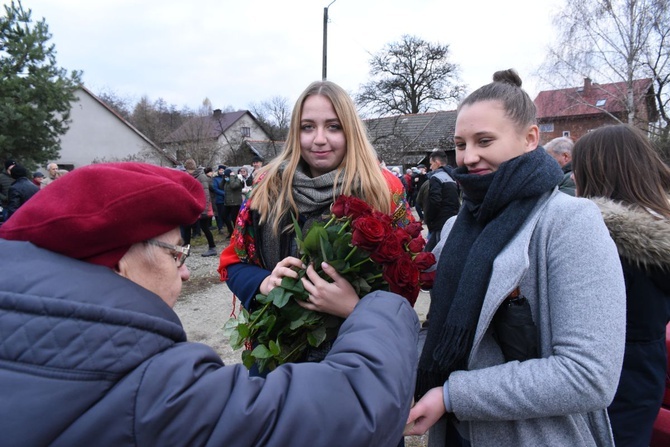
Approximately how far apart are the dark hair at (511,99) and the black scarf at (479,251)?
13cm

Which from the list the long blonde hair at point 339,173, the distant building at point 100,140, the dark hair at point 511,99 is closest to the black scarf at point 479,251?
the dark hair at point 511,99

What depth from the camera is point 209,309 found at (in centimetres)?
591

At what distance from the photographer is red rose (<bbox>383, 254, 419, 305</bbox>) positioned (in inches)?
53.6

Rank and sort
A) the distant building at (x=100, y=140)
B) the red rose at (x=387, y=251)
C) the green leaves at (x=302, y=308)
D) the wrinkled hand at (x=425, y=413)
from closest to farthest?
the wrinkled hand at (x=425, y=413)
the red rose at (x=387, y=251)
the green leaves at (x=302, y=308)
the distant building at (x=100, y=140)

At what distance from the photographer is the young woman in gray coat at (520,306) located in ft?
3.64

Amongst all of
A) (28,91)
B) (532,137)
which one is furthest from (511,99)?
(28,91)

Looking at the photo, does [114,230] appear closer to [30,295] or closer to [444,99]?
[30,295]

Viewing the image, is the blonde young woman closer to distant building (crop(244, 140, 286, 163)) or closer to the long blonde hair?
the long blonde hair

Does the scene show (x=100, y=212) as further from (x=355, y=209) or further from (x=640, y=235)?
(x=640, y=235)

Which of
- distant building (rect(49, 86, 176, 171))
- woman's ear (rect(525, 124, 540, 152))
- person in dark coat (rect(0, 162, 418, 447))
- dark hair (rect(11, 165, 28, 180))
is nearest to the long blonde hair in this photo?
woman's ear (rect(525, 124, 540, 152))

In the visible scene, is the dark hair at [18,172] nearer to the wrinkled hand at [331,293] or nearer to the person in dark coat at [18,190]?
the person in dark coat at [18,190]

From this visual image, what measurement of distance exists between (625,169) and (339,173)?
131 cm

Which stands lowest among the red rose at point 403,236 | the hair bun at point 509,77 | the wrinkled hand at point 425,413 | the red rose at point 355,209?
the wrinkled hand at point 425,413

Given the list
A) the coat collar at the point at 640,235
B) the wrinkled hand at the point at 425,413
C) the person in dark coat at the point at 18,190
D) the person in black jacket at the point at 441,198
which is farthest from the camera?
the person in dark coat at the point at 18,190
